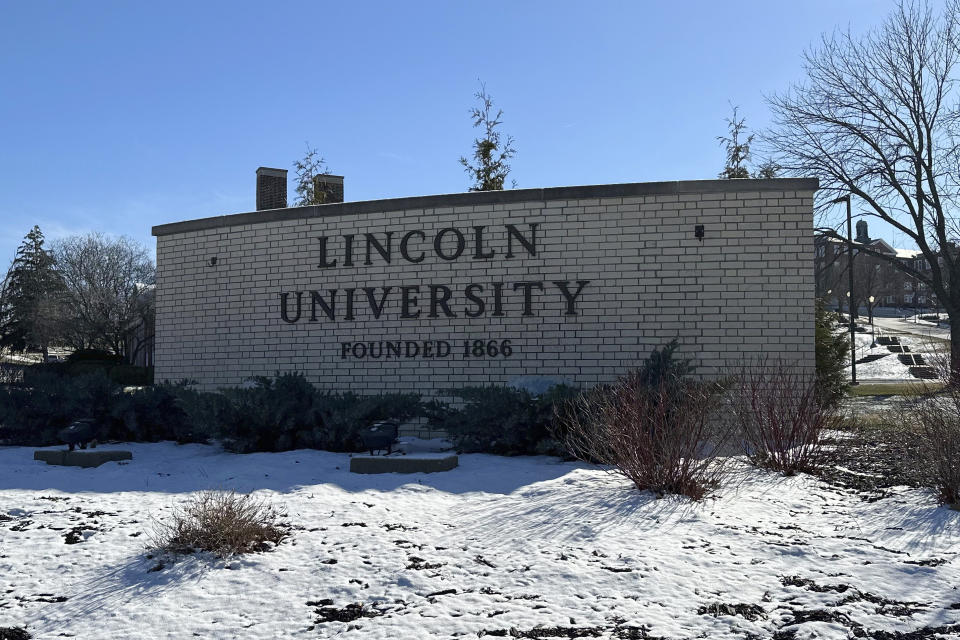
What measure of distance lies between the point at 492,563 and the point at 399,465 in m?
2.85

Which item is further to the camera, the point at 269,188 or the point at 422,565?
the point at 269,188

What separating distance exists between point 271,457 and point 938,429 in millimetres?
6205

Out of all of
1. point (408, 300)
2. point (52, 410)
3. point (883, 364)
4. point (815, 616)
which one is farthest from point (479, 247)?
point (883, 364)

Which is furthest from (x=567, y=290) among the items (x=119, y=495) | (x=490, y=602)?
(x=490, y=602)

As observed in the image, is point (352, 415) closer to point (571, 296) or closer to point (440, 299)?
point (440, 299)

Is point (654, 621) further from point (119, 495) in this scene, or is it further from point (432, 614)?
point (119, 495)

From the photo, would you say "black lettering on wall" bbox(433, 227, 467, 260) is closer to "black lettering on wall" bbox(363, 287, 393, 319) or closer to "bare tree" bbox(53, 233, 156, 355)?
"black lettering on wall" bbox(363, 287, 393, 319)

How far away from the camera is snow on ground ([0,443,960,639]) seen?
152 inches

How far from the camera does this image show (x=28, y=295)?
4844cm

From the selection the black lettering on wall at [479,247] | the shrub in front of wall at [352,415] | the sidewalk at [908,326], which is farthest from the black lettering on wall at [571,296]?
the sidewalk at [908,326]

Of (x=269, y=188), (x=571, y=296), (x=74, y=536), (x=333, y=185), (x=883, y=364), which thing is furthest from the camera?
(x=883, y=364)

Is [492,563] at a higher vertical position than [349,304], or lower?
lower

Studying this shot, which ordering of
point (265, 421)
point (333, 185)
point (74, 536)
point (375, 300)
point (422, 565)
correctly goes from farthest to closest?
point (333, 185), point (375, 300), point (265, 421), point (74, 536), point (422, 565)

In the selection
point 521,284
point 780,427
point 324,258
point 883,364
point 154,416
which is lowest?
point 883,364
